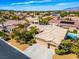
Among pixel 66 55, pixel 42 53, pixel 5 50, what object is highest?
pixel 5 50

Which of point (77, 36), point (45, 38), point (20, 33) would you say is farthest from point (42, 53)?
point (77, 36)

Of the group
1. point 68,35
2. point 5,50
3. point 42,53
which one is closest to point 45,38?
point 68,35

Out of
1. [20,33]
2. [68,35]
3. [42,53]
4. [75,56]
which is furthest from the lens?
[68,35]

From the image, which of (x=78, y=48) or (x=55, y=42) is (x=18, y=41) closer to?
(x=55, y=42)

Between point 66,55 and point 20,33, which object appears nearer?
point 66,55

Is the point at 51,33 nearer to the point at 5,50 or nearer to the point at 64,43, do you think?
the point at 64,43

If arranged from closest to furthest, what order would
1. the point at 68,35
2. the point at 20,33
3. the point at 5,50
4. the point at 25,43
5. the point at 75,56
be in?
the point at 5,50 < the point at 75,56 < the point at 25,43 < the point at 20,33 < the point at 68,35

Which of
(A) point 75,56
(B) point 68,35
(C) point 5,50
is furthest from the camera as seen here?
(B) point 68,35

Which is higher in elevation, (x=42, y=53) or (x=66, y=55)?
(x=42, y=53)

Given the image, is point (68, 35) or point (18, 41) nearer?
point (18, 41)
